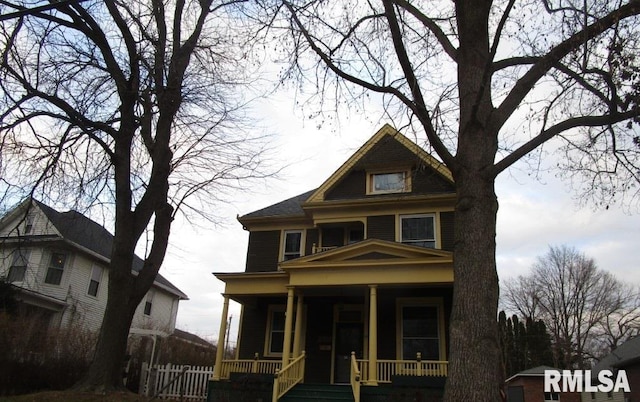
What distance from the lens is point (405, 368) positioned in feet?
45.6

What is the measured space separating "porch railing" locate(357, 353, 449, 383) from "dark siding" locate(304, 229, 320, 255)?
4814 millimetres

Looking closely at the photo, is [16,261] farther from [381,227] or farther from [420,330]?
[420,330]

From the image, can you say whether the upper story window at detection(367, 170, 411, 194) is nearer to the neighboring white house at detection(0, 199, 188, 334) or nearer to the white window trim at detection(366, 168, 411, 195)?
→ the white window trim at detection(366, 168, 411, 195)

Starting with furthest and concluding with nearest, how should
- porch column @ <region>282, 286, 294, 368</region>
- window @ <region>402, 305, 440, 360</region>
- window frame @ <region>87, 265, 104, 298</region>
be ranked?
window frame @ <region>87, 265, 104, 298</region> → window @ <region>402, 305, 440, 360</region> → porch column @ <region>282, 286, 294, 368</region>

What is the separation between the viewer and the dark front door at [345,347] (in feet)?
51.2

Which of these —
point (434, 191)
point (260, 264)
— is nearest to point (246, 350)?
point (260, 264)

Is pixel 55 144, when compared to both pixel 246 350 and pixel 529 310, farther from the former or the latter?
pixel 529 310

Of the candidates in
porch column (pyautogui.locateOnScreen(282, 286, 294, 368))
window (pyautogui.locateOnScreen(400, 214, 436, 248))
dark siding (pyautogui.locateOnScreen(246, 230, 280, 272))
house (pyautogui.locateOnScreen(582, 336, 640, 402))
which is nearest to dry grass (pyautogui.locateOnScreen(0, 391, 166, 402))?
porch column (pyautogui.locateOnScreen(282, 286, 294, 368))

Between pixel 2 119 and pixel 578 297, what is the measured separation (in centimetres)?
4868

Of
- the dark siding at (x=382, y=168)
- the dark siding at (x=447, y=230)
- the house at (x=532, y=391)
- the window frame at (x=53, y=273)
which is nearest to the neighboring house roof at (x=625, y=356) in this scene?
the house at (x=532, y=391)

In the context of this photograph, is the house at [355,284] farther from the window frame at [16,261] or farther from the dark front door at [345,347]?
the window frame at [16,261]

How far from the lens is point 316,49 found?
8273 millimetres

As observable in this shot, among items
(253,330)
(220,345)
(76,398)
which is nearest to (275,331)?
(253,330)

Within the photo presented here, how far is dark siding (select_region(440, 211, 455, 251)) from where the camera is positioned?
609 inches
